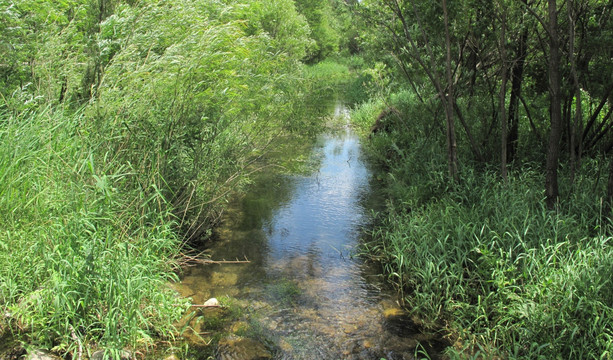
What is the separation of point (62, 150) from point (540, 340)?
4.91 m

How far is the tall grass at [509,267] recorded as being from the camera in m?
3.52

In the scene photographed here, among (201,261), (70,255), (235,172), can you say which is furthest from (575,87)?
(70,255)

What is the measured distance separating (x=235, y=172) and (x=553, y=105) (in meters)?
4.24

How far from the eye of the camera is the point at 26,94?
16.8 feet

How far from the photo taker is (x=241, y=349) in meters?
4.02

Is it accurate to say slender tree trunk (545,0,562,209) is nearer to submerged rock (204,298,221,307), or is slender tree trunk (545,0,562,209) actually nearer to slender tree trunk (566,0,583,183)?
Result: slender tree trunk (566,0,583,183)

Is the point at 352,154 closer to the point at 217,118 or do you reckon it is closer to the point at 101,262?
the point at 217,118

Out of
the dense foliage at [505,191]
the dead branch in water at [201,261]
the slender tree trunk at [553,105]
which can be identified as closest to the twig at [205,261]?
the dead branch in water at [201,261]

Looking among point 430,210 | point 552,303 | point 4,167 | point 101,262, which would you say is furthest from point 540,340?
point 4,167

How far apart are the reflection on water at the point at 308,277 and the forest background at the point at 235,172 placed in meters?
0.39

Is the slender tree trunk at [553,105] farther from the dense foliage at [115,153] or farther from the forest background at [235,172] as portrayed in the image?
the dense foliage at [115,153]

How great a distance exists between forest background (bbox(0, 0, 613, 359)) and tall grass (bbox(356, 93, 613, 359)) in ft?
0.09

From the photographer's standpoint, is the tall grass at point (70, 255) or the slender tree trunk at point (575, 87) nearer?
the tall grass at point (70, 255)

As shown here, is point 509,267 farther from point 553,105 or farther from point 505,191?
point 553,105
